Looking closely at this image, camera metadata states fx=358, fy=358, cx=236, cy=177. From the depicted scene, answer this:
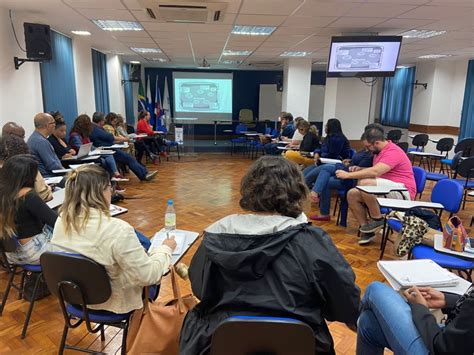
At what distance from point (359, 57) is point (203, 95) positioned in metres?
7.61

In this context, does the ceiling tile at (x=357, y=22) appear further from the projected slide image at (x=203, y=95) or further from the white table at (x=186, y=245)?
the projected slide image at (x=203, y=95)

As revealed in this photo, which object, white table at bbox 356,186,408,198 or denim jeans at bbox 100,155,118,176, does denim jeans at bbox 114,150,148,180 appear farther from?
white table at bbox 356,186,408,198

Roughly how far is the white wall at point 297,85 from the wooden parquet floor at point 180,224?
6.43 ft

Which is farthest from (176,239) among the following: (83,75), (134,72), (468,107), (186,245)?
(134,72)

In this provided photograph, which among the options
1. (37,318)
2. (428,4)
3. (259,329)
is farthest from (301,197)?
(428,4)

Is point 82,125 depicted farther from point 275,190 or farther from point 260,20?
point 275,190

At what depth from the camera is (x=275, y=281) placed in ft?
4.08

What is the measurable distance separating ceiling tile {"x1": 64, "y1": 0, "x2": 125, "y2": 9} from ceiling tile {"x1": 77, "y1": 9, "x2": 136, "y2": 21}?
0.17 metres

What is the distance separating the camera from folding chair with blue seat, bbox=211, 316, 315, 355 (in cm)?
117

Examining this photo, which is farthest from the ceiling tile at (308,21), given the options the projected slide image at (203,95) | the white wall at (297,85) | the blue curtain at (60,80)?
the projected slide image at (203,95)

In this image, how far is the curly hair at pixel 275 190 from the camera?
139 centimetres

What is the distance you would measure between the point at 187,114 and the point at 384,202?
10137 mm

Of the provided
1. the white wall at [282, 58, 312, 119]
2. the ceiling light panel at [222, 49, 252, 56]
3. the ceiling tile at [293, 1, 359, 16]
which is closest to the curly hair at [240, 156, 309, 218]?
the ceiling tile at [293, 1, 359, 16]

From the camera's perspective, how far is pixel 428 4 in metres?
4.09
